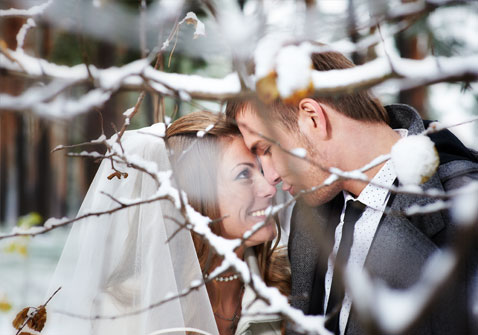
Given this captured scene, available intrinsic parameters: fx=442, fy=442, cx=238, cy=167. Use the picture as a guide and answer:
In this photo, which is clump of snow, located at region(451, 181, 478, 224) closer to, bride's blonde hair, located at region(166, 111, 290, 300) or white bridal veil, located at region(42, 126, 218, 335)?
white bridal veil, located at region(42, 126, 218, 335)

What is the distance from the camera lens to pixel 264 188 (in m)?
1.70

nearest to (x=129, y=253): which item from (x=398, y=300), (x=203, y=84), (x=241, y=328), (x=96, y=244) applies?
(x=96, y=244)

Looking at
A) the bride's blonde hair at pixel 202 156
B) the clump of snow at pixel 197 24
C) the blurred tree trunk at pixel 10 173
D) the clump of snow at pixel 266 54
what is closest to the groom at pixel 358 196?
the bride's blonde hair at pixel 202 156

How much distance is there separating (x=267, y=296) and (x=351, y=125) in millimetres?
976

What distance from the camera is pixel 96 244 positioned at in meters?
→ 1.38

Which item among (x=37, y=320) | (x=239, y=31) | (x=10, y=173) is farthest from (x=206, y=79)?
(x=10, y=173)

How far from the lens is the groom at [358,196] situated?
4.25 feet

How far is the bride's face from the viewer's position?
67.0 inches

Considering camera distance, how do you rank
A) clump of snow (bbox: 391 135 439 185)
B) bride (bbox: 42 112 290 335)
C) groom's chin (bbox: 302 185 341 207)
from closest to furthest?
clump of snow (bbox: 391 135 439 185) → bride (bbox: 42 112 290 335) → groom's chin (bbox: 302 185 341 207)

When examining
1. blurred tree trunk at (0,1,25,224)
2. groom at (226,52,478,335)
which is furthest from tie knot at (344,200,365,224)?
blurred tree trunk at (0,1,25,224)

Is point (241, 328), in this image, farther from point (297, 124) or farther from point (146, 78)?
point (146, 78)

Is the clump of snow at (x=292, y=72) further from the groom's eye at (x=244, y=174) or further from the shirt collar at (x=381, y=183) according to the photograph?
the groom's eye at (x=244, y=174)

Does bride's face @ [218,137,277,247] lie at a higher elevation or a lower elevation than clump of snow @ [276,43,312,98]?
lower

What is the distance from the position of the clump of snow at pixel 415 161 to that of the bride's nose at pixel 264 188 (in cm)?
98
